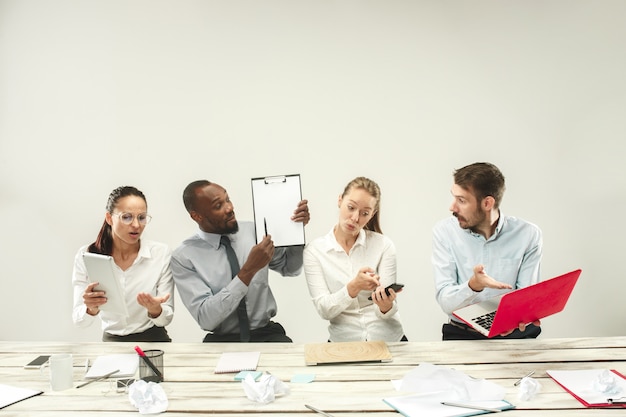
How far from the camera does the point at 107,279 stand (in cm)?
251

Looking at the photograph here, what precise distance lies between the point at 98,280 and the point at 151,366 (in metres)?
0.73

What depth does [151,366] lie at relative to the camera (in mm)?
1974

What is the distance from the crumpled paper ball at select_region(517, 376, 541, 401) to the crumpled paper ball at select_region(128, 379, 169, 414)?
43.5 inches

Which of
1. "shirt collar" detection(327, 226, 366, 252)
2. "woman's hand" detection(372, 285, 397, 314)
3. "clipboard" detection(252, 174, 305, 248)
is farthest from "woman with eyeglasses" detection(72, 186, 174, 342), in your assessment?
"woman's hand" detection(372, 285, 397, 314)

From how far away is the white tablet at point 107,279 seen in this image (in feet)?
8.02

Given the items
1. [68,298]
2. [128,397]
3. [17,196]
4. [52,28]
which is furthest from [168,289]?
[52,28]

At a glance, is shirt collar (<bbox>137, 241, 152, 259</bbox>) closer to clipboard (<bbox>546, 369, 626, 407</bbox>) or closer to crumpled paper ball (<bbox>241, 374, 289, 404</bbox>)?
crumpled paper ball (<bbox>241, 374, 289, 404</bbox>)

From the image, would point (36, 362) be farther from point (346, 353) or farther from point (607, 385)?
point (607, 385)

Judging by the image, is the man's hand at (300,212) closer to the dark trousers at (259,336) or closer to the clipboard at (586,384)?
the dark trousers at (259,336)

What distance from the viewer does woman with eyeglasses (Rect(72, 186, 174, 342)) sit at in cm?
290

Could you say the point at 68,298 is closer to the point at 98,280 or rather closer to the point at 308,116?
the point at 98,280

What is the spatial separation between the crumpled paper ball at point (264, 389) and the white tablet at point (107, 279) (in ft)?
3.08

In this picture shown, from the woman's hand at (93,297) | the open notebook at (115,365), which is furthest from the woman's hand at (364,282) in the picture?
the woman's hand at (93,297)

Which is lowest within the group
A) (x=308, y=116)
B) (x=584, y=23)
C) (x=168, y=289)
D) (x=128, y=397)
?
(x=128, y=397)
